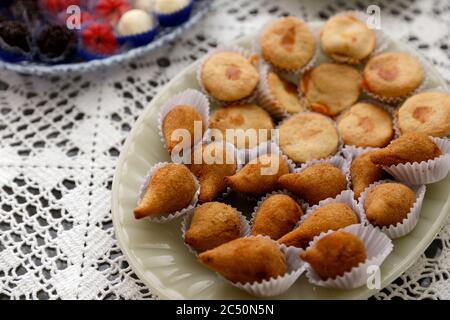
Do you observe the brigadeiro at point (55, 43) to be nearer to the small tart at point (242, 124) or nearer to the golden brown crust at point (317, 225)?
the small tart at point (242, 124)

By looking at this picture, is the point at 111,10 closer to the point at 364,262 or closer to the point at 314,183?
the point at 314,183

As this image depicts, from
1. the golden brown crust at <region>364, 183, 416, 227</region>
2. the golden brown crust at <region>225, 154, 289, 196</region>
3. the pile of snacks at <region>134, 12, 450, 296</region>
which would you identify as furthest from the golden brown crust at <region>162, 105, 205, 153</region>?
the golden brown crust at <region>364, 183, 416, 227</region>

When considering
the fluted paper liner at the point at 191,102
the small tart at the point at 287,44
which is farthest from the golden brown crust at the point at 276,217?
the small tart at the point at 287,44

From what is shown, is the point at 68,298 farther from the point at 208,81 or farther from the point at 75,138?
the point at 208,81

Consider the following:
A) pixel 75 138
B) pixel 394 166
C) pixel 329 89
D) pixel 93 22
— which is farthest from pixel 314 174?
pixel 93 22

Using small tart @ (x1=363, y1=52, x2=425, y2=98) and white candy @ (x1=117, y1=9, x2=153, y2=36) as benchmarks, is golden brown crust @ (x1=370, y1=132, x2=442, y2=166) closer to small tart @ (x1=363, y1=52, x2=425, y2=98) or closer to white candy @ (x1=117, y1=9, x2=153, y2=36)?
small tart @ (x1=363, y1=52, x2=425, y2=98)

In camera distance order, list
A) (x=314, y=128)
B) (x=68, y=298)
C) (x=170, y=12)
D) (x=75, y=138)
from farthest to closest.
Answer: (x=170, y=12)
(x=75, y=138)
(x=314, y=128)
(x=68, y=298)
